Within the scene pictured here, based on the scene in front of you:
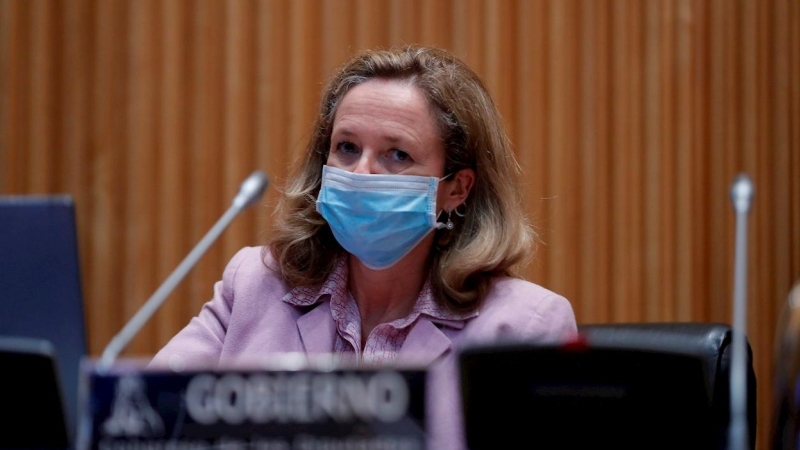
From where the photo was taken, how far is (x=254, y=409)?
0.97 meters

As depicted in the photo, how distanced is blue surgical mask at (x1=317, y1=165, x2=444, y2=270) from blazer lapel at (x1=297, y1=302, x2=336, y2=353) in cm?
13

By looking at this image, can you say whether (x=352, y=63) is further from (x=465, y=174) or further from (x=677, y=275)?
(x=677, y=275)

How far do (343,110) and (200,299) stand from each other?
46.7 inches

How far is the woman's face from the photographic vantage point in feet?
6.24

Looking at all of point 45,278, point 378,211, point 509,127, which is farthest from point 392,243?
point 509,127

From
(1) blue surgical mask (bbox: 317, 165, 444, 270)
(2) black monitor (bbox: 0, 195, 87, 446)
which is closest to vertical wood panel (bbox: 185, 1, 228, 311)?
(1) blue surgical mask (bbox: 317, 165, 444, 270)

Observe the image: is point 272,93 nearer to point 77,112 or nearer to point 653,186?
Result: point 77,112

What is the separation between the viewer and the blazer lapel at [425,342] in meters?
1.80

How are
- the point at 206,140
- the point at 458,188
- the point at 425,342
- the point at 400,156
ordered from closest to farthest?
the point at 425,342 → the point at 400,156 → the point at 458,188 → the point at 206,140

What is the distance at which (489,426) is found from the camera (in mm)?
966

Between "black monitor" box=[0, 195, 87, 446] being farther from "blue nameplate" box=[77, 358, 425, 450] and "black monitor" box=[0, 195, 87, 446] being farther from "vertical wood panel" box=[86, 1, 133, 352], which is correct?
"vertical wood panel" box=[86, 1, 133, 352]

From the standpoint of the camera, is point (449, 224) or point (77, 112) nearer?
point (449, 224)

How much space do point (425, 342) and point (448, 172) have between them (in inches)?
14.7

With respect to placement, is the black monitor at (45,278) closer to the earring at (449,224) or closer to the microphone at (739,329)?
the microphone at (739,329)
